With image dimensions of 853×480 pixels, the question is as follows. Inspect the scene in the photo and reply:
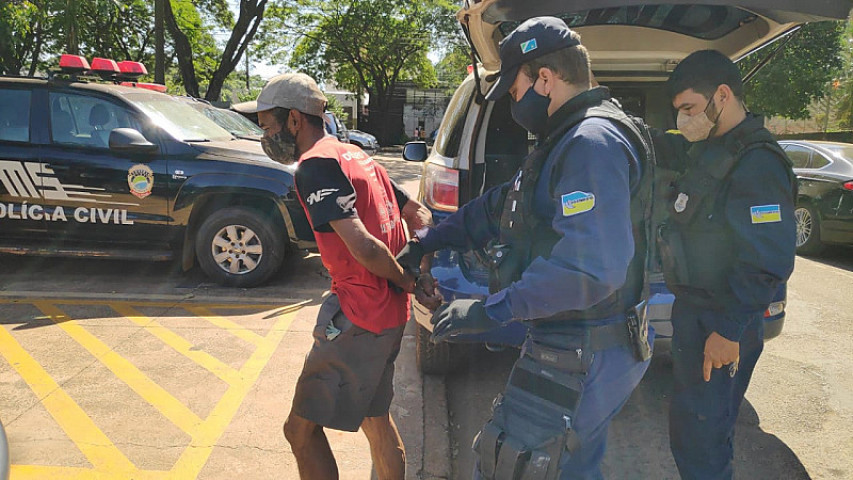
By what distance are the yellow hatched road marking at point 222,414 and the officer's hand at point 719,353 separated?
7.49 ft

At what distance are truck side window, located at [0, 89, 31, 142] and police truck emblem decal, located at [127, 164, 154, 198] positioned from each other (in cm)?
104

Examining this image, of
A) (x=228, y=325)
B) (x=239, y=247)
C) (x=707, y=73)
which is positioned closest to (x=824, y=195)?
(x=707, y=73)

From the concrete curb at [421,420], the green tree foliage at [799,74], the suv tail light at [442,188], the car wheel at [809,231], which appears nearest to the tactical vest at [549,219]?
the concrete curb at [421,420]

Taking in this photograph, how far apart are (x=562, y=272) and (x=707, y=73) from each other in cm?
124

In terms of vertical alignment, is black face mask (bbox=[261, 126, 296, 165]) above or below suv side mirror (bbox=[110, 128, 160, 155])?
above

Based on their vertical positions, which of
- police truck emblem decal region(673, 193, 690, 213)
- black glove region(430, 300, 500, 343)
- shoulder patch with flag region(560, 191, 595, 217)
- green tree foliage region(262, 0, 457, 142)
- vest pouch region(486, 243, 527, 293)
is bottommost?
black glove region(430, 300, 500, 343)

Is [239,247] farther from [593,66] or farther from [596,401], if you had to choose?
[596,401]

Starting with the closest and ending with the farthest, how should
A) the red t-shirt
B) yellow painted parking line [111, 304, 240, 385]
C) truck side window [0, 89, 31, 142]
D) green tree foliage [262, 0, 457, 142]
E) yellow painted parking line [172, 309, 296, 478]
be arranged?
the red t-shirt → yellow painted parking line [172, 309, 296, 478] → yellow painted parking line [111, 304, 240, 385] → truck side window [0, 89, 31, 142] → green tree foliage [262, 0, 457, 142]

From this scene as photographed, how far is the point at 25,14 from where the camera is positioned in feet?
53.2

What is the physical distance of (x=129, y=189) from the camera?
543 cm

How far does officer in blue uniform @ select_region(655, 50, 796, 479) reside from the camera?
7.18ft

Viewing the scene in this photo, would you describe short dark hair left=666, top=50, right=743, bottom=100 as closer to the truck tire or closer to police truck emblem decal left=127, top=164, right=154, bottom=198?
the truck tire

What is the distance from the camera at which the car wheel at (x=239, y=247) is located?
18.2ft

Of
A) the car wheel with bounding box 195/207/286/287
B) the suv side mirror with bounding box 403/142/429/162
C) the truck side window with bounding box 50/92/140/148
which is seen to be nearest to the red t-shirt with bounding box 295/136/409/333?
the suv side mirror with bounding box 403/142/429/162
